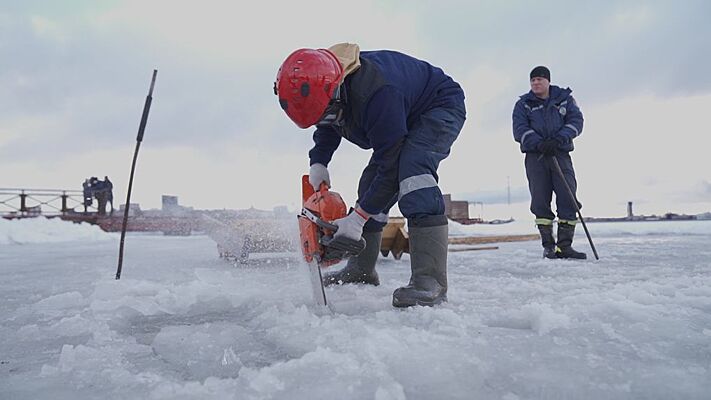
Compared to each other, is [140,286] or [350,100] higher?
[350,100]

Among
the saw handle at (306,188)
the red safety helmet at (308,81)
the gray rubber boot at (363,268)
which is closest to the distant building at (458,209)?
the gray rubber boot at (363,268)

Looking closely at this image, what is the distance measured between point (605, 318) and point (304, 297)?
1343 mm

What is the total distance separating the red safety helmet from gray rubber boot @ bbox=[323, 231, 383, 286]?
1011 mm

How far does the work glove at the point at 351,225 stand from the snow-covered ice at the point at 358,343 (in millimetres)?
314

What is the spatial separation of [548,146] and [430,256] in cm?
283

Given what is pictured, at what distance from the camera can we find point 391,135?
2.05 m

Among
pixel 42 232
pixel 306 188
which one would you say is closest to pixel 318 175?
pixel 306 188

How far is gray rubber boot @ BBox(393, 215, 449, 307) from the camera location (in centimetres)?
207

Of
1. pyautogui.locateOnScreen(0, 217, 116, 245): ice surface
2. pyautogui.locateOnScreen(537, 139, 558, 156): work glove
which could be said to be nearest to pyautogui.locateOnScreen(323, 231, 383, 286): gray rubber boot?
pyautogui.locateOnScreen(537, 139, 558, 156): work glove

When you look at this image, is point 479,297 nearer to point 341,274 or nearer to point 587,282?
point 587,282

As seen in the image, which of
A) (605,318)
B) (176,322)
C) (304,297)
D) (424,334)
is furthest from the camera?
(304,297)

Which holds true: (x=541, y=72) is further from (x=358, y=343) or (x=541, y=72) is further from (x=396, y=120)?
(x=358, y=343)

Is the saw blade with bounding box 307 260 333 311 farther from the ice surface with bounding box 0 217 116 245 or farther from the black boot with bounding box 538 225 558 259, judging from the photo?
the ice surface with bounding box 0 217 116 245

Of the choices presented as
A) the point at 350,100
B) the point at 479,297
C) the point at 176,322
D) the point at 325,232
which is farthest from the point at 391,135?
the point at 176,322
